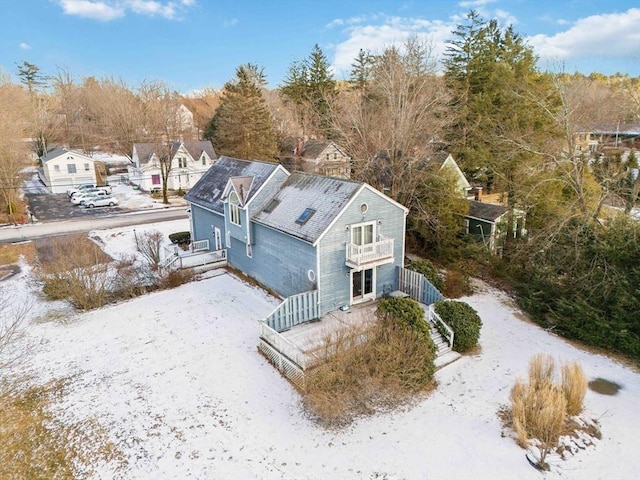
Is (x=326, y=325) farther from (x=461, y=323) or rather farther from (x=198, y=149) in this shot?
(x=198, y=149)

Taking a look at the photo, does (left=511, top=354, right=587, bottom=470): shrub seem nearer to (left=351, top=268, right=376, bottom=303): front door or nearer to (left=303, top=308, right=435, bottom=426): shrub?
(left=303, top=308, right=435, bottom=426): shrub

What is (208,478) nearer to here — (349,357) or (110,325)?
(349,357)

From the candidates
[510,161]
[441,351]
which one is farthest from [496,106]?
[441,351]

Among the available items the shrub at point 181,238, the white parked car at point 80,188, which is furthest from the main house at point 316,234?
the white parked car at point 80,188

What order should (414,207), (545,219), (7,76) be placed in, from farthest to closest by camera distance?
(7,76) → (414,207) → (545,219)

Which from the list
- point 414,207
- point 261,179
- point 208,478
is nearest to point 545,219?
point 414,207

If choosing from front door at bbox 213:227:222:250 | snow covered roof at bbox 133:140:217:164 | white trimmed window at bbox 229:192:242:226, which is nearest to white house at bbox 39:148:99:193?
snow covered roof at bbox 133:140:217:164
